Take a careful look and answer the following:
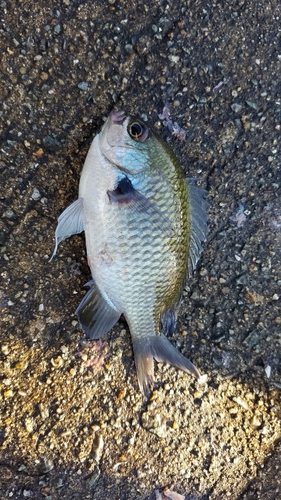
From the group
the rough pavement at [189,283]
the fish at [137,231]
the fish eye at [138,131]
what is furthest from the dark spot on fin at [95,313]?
the fish eye at [138,131]

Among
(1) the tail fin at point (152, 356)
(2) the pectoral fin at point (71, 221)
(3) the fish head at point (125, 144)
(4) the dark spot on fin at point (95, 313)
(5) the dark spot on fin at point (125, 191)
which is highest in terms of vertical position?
(3) the fish head at point (125, 144)

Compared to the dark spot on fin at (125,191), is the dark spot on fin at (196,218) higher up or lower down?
lower down

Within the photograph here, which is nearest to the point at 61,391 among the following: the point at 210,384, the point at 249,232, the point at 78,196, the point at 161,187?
the point at 210,384

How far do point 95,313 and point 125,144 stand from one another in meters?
0.74

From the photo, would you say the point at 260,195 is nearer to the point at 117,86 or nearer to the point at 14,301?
the point at 117,86

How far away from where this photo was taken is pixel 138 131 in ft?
5.22

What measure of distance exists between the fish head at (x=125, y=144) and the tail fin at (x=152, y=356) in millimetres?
761

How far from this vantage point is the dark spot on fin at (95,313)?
1751 millimetres

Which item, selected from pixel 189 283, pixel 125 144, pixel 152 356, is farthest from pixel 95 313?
pixel 125 144

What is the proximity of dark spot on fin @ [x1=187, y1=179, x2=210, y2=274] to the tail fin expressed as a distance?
353 mm

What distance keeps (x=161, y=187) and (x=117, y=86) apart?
608 mm

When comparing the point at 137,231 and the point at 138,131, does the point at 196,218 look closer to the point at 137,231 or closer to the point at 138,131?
the point at 137,231

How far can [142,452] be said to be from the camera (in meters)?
1.83

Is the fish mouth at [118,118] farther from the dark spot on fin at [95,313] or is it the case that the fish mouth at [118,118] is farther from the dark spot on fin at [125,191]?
the dark spot on fin at [95,313]
